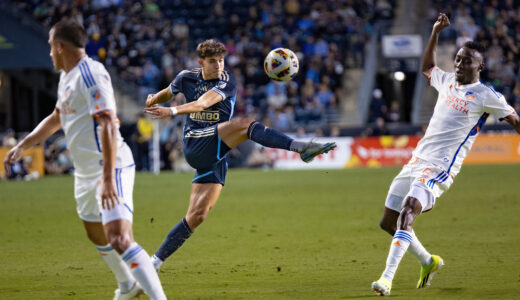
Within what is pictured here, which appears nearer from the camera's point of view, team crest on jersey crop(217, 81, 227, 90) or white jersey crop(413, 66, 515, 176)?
white jersey crop(413, 66, 515, 176)

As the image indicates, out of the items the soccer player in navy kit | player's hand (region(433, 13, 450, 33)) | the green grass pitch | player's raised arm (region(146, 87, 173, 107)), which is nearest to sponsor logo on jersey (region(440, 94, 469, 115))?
player's hand (region(433, 13, 450, 33))

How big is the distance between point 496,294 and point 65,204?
11627mm

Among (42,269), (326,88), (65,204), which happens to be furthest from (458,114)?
(326,88)

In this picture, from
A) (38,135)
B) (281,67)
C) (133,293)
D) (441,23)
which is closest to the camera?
(133,293)

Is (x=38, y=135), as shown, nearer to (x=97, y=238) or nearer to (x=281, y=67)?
(x=97, y=238)

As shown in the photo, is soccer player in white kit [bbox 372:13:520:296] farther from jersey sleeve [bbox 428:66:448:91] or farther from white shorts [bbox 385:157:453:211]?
jersey sleeve [bbox 428:66:448:91]

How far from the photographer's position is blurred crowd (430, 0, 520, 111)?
2803 centimetres

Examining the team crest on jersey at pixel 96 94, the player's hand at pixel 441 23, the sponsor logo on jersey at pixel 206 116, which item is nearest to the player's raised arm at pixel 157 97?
the sponsor logo on jersey at pixel 206 116

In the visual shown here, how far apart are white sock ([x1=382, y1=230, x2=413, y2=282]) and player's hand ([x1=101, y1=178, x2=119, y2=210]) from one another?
2.86 m

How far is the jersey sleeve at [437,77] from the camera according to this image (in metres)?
7.89

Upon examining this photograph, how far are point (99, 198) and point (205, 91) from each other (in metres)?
2.80

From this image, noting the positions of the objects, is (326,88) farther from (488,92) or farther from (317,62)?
(488,92)

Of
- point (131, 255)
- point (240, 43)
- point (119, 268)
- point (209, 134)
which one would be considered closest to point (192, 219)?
point (209, 134)

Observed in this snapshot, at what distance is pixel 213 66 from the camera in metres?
8.07
